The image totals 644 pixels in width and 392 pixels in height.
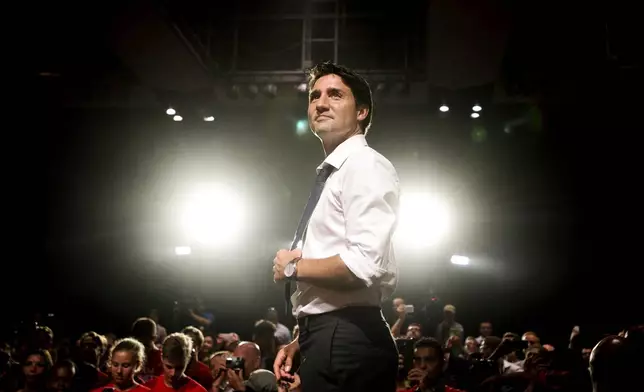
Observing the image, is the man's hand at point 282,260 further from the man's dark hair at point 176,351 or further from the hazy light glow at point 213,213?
the hazy light glow at point 213,213

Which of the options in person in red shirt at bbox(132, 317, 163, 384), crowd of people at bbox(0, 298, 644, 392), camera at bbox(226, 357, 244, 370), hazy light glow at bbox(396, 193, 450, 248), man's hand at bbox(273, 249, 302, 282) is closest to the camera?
man's hand at bbox(273, 249, 302, 282)

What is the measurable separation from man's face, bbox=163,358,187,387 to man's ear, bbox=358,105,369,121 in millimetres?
3764

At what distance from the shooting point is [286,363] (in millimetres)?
1681

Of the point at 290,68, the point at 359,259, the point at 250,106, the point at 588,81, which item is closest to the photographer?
the point at 359,259

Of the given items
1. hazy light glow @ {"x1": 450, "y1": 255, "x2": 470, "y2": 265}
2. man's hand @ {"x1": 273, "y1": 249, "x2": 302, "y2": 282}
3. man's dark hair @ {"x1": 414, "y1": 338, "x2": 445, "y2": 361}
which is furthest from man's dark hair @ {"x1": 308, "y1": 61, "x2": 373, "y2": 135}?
hazy light glow @ {"x1": 450, "y1": 255, "x2": 470, "y2": 265}

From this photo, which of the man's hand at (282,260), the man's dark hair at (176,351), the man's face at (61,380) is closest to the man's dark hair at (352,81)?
the man's hand at (282,260)

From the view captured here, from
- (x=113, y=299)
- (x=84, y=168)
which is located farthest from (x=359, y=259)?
(x=113, y=299)

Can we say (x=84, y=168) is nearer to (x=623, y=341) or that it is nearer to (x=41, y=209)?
(x=41, y=209)

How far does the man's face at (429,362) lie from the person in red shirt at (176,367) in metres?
1.89

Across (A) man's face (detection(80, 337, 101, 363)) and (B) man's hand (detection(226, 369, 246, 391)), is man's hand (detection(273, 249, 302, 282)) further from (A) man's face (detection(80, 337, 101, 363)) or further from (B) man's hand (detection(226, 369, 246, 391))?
(A) man's face (detection(80, 337, 101, 363))

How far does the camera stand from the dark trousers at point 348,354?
4.82ft

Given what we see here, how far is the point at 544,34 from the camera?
778cm

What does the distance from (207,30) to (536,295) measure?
7.68m

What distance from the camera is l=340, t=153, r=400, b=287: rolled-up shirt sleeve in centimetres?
145
